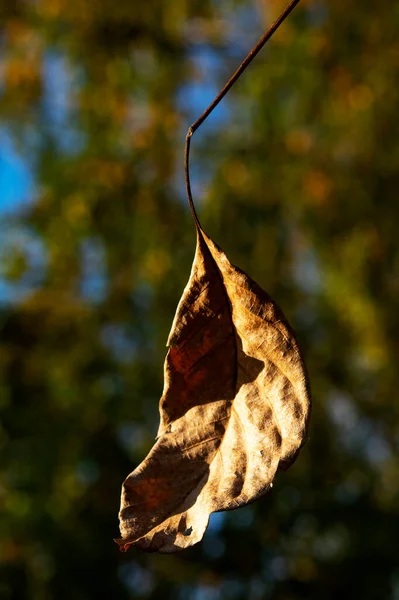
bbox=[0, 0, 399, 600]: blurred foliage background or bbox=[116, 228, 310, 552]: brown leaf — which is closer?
bbox=[116, 228, 310, 552]: brown leaf

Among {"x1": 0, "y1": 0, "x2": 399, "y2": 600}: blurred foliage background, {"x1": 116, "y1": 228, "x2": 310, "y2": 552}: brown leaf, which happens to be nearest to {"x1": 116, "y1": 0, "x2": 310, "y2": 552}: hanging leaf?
{"x1": 116, "y1": 228, "x2": 310, "y2": 552}: brown leaf

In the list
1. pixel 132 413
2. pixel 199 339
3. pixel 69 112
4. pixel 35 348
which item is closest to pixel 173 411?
pixel 199 339

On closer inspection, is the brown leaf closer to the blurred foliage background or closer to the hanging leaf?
the hanging leaf

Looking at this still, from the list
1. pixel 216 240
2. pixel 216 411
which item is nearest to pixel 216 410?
pixel 216 411

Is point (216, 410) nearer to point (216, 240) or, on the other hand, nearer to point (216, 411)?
point (216, 411)

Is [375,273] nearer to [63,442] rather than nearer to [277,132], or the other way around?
[277,132]

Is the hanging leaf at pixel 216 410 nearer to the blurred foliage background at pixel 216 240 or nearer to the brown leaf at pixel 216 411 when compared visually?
the brown leaf at pixel 216 411
